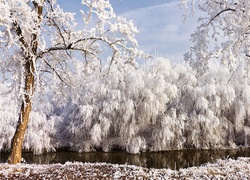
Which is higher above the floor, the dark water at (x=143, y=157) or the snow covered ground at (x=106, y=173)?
the snow covered ground at (x=106, y=173)

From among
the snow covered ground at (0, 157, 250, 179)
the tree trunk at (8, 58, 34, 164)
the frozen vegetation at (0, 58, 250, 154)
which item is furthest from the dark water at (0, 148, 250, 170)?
the tree trunk at (8, 58, 34, 164)

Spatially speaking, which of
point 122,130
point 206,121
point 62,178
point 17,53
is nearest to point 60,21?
point 17,53

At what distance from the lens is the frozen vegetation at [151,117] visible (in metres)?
19.9

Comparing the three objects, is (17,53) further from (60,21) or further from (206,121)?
(206,121)

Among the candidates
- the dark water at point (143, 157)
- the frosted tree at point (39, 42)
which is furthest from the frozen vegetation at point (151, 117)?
the frosted tree at point (39, 42)

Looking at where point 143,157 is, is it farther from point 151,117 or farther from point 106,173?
point 106,173

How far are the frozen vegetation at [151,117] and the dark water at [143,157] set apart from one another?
91 cm

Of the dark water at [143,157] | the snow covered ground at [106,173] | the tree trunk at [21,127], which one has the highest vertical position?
the tree trunk at [21,127]

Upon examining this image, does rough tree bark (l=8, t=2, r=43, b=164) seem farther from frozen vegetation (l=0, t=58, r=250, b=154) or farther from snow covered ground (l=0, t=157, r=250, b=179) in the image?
frozen vegetation (l=0, t=58, r=250, b=154)

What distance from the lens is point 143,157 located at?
17578 millimetres

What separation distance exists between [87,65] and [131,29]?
79.7 inches

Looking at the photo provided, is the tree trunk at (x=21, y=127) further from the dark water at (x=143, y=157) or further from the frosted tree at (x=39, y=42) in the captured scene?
the dark water at (x=143, y=157)

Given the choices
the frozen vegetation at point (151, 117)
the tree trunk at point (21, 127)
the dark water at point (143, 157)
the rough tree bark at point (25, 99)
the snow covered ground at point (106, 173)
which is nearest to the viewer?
the snow covered ground at point (106, 173)

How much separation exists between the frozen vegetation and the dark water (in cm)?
91
